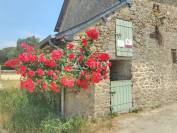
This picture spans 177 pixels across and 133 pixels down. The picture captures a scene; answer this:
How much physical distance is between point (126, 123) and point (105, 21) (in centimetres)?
390

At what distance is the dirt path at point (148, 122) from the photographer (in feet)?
27.2

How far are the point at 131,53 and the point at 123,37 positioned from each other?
761 mm

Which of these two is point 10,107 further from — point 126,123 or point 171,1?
point 171,1

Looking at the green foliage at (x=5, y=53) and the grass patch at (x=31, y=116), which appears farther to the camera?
the green foliage at (x=5, y=53)

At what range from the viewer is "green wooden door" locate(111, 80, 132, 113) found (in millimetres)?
10180

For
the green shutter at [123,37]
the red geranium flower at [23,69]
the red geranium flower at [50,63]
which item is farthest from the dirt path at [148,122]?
the red geranium flower at [23,69]

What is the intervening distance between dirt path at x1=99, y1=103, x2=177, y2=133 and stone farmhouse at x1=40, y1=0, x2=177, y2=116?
0.64 meters

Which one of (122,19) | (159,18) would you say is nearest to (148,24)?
(159,18)

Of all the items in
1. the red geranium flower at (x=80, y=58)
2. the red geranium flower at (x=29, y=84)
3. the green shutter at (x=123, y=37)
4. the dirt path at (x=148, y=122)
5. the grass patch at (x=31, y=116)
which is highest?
the green shutter at (x=123, y=37)

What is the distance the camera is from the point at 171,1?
511 inches

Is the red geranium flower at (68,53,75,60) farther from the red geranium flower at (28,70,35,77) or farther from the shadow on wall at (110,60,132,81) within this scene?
the shadow on wall at (110,60,132,81)

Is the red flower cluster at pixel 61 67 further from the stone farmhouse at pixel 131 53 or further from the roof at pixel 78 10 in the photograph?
the roof at pixel 78 10

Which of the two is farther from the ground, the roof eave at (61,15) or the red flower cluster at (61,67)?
the roof eave at (61,15)

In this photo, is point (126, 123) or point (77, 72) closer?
point (77, 72)
